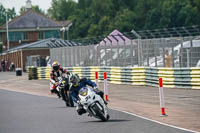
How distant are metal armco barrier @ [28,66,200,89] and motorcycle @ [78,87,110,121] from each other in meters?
10.5

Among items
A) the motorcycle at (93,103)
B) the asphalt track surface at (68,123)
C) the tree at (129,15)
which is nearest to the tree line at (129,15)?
the tree at (129,15)

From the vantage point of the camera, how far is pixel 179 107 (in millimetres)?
17922

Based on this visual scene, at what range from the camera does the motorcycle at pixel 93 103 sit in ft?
46.3

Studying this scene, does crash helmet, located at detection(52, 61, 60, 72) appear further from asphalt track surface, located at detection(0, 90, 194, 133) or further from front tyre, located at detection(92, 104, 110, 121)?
front tyre, located at detection(92, 104, 110, 121)

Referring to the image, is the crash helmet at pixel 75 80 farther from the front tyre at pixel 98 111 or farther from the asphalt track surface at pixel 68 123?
the front tyre at pixel 98 111

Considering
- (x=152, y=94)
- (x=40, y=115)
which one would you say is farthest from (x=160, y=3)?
(x=40, y=115)

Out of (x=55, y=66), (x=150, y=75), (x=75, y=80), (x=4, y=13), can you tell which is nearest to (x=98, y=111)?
(x=75, y=80)

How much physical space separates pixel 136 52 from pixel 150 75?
7.34 ft

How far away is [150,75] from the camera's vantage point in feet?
93.2

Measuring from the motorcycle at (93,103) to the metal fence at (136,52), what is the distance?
11215 millimetres

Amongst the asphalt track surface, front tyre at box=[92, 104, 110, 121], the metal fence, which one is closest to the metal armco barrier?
the metal fence

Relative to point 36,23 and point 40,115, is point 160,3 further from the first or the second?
point 40,115

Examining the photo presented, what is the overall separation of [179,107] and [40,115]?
161 inches

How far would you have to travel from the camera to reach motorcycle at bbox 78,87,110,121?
1410 centimetres
